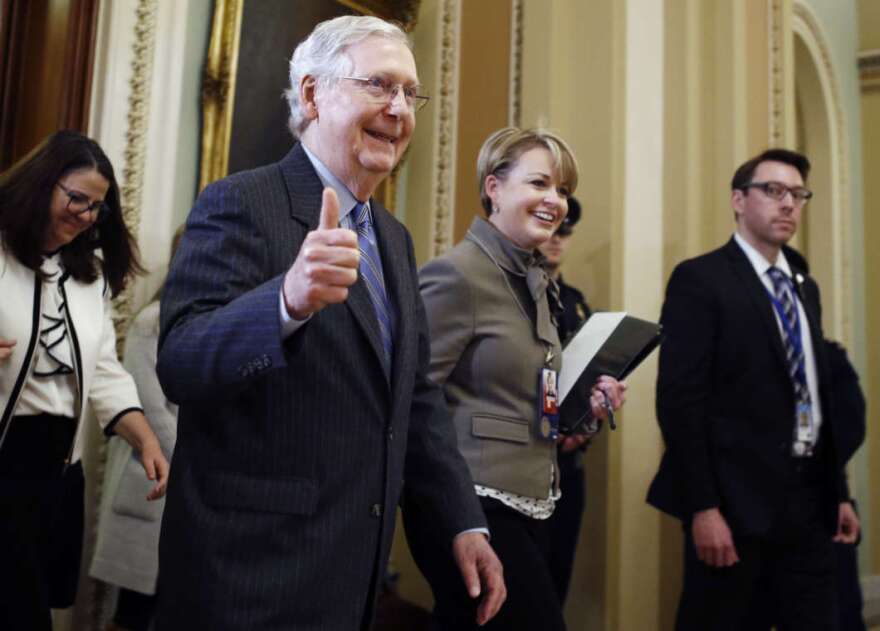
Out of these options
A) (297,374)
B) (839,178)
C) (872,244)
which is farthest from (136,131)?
(872,244)

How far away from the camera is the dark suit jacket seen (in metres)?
2.55

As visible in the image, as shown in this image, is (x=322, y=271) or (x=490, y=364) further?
(x=490, y=364)

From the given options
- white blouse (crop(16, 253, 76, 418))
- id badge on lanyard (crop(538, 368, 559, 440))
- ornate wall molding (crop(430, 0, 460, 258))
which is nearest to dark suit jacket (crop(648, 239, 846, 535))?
id badge on lanyard (crop(538, 368, 559, 440))

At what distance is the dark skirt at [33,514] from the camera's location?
1.81m

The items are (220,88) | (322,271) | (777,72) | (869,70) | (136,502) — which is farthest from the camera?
(869,70)

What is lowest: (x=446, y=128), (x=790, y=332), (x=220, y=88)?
(x=790, y=332)

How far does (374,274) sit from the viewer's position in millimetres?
1420

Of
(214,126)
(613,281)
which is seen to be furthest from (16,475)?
(613,281)

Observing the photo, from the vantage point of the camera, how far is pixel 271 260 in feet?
4.15

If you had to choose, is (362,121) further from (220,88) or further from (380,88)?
(220,88)

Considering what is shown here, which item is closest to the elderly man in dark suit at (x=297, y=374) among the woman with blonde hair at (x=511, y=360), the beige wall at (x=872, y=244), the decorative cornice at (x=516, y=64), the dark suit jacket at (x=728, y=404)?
the woman with blonde hair at (x=511, y=360)

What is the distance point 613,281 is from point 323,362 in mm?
2613

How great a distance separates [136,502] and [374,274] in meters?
1.47

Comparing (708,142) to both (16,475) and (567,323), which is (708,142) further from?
(16,475)
